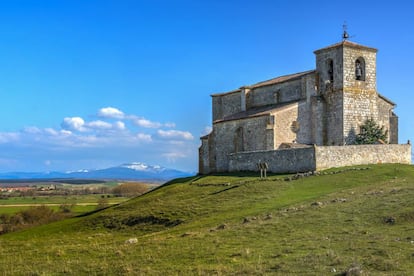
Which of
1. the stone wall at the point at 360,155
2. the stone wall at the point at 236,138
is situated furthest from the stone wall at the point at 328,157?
the stone wall at the point at 236,138

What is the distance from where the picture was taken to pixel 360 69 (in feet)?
157

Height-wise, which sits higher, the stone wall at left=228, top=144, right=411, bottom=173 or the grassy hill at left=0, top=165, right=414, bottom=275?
the stone wall at left=228, top=144, right=411, bottom=173

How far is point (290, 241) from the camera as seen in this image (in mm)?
17266

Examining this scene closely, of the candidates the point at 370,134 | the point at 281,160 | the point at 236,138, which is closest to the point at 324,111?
the point at 370,134

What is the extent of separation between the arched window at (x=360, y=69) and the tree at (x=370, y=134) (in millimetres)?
4017

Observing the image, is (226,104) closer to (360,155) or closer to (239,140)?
(239,140)

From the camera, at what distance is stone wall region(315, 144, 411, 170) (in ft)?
123

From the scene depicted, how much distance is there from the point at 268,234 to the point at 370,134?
98.0 ft

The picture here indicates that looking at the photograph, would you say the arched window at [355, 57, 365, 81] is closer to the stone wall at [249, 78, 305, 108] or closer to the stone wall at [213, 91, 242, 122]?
the stone wall at [249, 78, 305, 108]

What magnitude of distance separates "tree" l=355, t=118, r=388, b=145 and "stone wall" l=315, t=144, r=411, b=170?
449 centimetres

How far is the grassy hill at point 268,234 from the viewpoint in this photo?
1435cm

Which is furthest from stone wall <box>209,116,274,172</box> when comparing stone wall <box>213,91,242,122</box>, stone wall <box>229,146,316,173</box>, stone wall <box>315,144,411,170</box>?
stone wall <box>315,144,411,170</box>

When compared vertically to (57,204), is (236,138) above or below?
above

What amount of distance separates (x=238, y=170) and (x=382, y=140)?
13.3 meters
